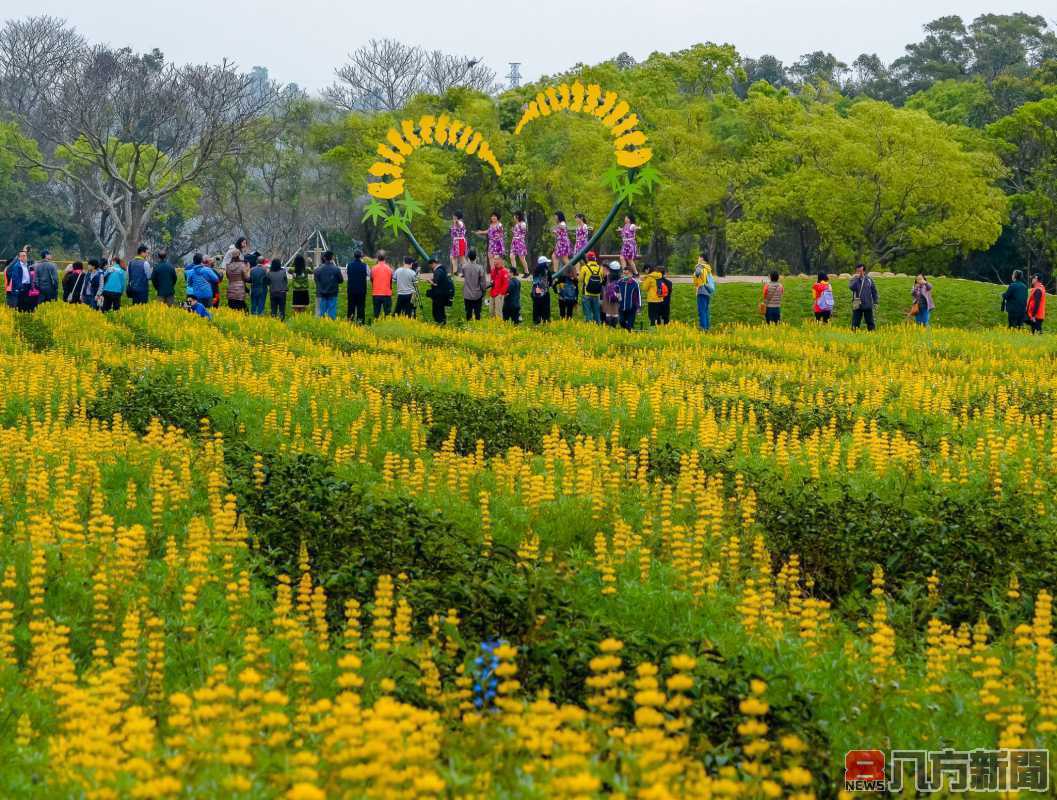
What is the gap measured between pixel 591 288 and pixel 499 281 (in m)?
2.07

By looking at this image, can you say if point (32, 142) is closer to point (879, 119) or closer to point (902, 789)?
point (879, 119)

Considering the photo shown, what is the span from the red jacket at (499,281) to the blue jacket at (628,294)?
2.58 meters

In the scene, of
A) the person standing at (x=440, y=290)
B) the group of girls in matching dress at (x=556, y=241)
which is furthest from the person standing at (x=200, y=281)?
the group of girls in matching dress at (x=556, y=241)

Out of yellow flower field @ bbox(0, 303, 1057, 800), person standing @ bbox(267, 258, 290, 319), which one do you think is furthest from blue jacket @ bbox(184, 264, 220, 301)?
yellow flower field @ bbox(0, 303, 1057, 800)

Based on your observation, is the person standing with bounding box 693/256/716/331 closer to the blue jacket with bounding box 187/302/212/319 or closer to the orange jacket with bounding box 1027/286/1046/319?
the orange jacket with bounding box 1027/286/1046/319

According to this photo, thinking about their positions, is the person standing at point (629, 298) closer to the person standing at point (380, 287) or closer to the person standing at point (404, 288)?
the person standing at point (404, 288)

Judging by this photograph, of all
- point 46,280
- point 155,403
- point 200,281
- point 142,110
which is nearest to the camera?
point 155,403

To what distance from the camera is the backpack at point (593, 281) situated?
85.9 feet

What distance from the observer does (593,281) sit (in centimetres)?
2617

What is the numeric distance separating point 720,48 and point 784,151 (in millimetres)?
8443

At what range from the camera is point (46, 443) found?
10828mm

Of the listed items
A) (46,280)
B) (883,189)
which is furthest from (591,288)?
(883,189)

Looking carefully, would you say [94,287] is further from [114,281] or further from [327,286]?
[327,286]

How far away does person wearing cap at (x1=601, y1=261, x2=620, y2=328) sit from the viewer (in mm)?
25406
